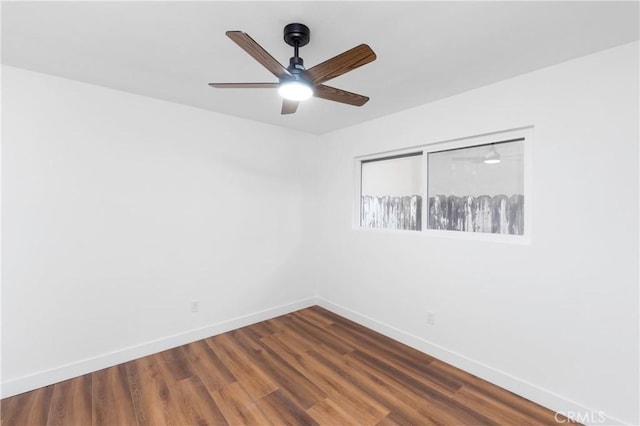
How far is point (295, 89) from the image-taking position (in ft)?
5.20

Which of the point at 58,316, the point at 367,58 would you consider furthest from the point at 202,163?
the point at 367,58

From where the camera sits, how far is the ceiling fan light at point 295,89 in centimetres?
156

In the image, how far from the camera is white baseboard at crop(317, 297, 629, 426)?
1.83m

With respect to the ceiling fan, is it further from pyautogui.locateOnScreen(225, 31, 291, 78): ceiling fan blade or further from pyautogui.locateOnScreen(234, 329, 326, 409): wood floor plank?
pyautogui.locateOnScreen(234, 329, 326, 409): wood floor plank

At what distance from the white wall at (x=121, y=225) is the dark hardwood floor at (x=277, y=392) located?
315 mm

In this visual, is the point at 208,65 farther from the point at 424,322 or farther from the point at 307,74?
the point at 424,322

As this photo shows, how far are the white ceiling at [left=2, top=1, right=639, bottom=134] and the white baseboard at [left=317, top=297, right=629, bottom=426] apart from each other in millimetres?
2337

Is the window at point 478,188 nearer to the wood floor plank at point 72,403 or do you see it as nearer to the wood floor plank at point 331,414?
the wood floor plank at point 331,414

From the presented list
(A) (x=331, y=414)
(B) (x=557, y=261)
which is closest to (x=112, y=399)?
(A) (x=331, y=414)

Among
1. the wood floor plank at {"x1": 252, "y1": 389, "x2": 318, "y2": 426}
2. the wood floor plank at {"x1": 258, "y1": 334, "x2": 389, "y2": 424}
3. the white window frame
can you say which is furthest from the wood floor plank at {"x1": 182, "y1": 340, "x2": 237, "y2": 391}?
the white window frame

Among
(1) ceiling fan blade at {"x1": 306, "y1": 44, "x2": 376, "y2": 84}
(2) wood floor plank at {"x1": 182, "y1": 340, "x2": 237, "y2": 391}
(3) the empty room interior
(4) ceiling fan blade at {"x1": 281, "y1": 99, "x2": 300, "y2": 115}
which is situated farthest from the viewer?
(2) wood floor plank at {"x1": 182, "y1": 340, "x2": 237, "y2": 391}

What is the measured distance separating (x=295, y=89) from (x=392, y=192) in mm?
2065

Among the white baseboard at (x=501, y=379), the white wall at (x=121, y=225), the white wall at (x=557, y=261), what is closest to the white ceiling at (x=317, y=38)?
the white wall at (x=557, y=261)

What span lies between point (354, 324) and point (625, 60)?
319 cm
